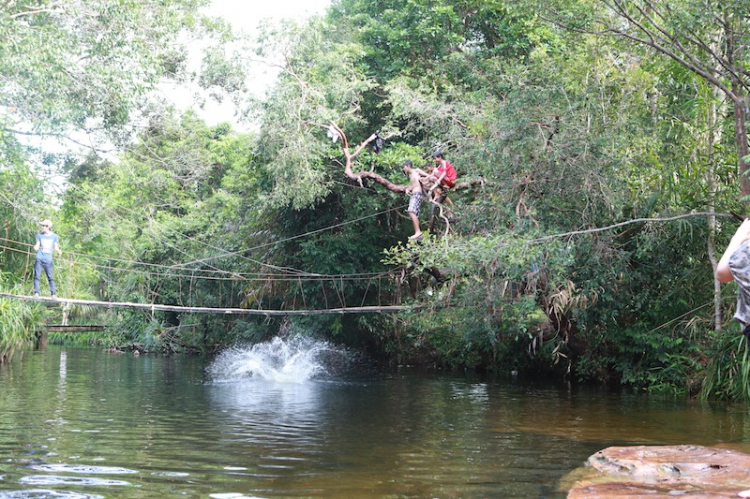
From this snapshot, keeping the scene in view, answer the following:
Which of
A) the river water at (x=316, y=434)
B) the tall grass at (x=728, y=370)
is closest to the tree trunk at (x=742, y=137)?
the tall grass at (x=728, y=370)

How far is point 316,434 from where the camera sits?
21.3ft

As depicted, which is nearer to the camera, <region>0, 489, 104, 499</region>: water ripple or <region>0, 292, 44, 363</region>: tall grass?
<region>0, 489, 104, 499</region>: water ripple

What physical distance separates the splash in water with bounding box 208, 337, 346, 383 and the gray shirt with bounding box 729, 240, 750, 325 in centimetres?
1005

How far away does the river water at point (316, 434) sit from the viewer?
176 inches

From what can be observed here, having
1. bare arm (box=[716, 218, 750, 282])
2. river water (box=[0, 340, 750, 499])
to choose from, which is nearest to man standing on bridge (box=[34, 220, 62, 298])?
river water (box=[0, 340, 750, 499])

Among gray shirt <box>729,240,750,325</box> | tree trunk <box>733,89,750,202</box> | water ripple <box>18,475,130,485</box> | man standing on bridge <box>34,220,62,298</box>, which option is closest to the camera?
gray shirt <box>729,240,750,325</box>

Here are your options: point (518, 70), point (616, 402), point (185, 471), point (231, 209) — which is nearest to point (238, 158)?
point (231, 209)

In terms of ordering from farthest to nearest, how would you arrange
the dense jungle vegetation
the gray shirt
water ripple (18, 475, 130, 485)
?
the dense jungle vegetation < water ripple (18, 475, 130, 485) < the gray shirt

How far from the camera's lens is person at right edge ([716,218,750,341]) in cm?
330

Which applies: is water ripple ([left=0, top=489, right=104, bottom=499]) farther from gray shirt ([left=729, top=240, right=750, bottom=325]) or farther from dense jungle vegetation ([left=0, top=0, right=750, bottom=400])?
dense jungle vegetation ([left=0, top=0, right=750, bottom=400])

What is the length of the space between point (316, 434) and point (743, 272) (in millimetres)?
4082

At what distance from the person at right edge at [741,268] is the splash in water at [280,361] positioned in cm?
1003

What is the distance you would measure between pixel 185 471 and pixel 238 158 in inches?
684

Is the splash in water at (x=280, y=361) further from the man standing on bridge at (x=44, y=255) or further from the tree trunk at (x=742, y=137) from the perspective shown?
the tree trunk at (x=742, y=137)
